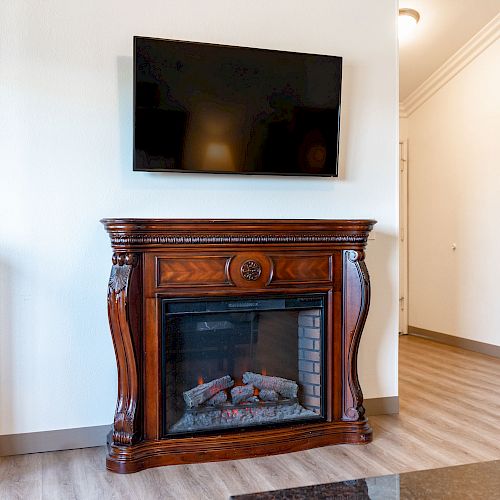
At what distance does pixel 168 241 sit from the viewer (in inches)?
108

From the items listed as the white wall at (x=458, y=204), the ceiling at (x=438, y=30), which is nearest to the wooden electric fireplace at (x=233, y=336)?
the ceiling at (x=438, y=30)

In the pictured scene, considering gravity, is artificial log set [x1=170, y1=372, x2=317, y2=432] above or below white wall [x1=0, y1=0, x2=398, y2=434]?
below

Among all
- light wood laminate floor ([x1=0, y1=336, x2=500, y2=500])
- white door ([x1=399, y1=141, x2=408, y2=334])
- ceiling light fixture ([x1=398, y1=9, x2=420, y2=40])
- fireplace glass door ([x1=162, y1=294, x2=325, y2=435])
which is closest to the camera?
light wood laminate floor ([x1=0, y1=336, x2=500, y2=500])

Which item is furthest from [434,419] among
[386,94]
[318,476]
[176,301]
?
[386,94]

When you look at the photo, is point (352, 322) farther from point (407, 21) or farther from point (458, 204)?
point (458, 204)

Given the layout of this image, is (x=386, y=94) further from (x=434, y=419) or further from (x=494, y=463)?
(x=494, y=463)

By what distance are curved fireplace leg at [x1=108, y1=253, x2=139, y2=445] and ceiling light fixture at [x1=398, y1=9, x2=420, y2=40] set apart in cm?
322

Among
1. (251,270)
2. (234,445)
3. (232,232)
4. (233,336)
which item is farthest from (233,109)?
(234,445)

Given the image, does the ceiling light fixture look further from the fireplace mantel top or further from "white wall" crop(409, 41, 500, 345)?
the fireplace mantel top

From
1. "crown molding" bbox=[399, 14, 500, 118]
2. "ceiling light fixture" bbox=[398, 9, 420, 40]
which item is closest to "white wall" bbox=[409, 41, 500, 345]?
"crown molding" bbox=[399, 14, 500, 118]

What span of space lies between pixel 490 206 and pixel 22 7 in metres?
4.16

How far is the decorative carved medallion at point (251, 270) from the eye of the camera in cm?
289

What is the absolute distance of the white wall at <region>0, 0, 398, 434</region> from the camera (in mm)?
2893

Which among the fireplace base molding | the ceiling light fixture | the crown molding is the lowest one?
the fireplace base molding
